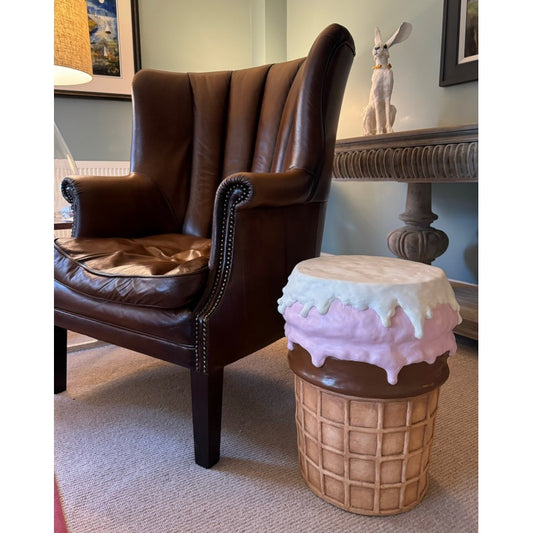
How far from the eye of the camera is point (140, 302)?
1.11 meters

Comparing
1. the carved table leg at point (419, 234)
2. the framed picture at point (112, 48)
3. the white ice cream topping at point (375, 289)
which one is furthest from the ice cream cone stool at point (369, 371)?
the framed picture at point (112, 48)

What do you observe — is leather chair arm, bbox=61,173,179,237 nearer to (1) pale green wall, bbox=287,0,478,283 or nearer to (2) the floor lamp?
(2) the floor lamp

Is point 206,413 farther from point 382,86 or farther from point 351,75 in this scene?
point 351,75

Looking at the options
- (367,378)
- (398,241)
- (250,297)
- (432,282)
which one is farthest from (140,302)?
(398,241)

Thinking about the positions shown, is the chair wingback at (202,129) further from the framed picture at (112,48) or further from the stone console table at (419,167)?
the framed picture at (112,48)

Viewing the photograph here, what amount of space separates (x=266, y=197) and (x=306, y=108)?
0.37 metres

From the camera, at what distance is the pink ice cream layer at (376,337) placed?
0.83 metres

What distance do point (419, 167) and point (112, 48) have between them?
2144 millimetres

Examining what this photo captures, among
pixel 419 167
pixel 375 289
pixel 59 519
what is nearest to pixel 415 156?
pixel 419 167

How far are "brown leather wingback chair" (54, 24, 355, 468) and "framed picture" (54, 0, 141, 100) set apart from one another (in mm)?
1255

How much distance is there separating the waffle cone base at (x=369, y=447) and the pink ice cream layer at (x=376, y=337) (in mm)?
89

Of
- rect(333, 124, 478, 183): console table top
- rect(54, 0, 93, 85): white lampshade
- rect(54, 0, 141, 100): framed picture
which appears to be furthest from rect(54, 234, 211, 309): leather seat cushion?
rect(54, 0, 141, 100): framed picture

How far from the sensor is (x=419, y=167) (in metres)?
1.72
